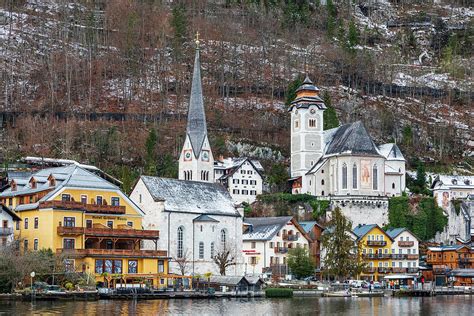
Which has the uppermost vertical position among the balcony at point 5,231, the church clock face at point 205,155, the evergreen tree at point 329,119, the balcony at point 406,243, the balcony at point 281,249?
the evergreen tree at point 329,119

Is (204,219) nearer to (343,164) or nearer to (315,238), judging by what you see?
(315,238)

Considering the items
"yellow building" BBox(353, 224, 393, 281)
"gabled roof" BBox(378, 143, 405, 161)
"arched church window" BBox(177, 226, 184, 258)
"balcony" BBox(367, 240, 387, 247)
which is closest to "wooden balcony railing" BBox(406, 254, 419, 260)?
"yellow building" BBox(353, 224, 393, 281)

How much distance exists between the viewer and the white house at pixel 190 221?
90938mm

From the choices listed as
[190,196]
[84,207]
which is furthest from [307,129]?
[84,207]

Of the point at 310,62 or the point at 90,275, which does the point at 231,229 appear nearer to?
the point at 90,275

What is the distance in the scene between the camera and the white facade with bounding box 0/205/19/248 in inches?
3174

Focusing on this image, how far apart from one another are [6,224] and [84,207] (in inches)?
261

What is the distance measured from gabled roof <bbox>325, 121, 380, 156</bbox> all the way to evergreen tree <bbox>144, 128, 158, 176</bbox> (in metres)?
21.3

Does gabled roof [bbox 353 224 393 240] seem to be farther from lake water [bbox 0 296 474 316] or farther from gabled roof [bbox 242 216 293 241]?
lake water [bbox 0 296 474 316]

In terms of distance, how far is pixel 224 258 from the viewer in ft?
303

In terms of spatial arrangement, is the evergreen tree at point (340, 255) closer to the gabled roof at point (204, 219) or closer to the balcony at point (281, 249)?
the balcony at point (281, 249)

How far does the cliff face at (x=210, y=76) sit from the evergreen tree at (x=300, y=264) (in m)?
30.3

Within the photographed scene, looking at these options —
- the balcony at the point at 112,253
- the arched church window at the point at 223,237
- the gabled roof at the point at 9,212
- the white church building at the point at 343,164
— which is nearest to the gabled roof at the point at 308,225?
the white church building at the point at 343,164

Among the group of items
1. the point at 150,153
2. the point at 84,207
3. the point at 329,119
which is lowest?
the point at 84,207
